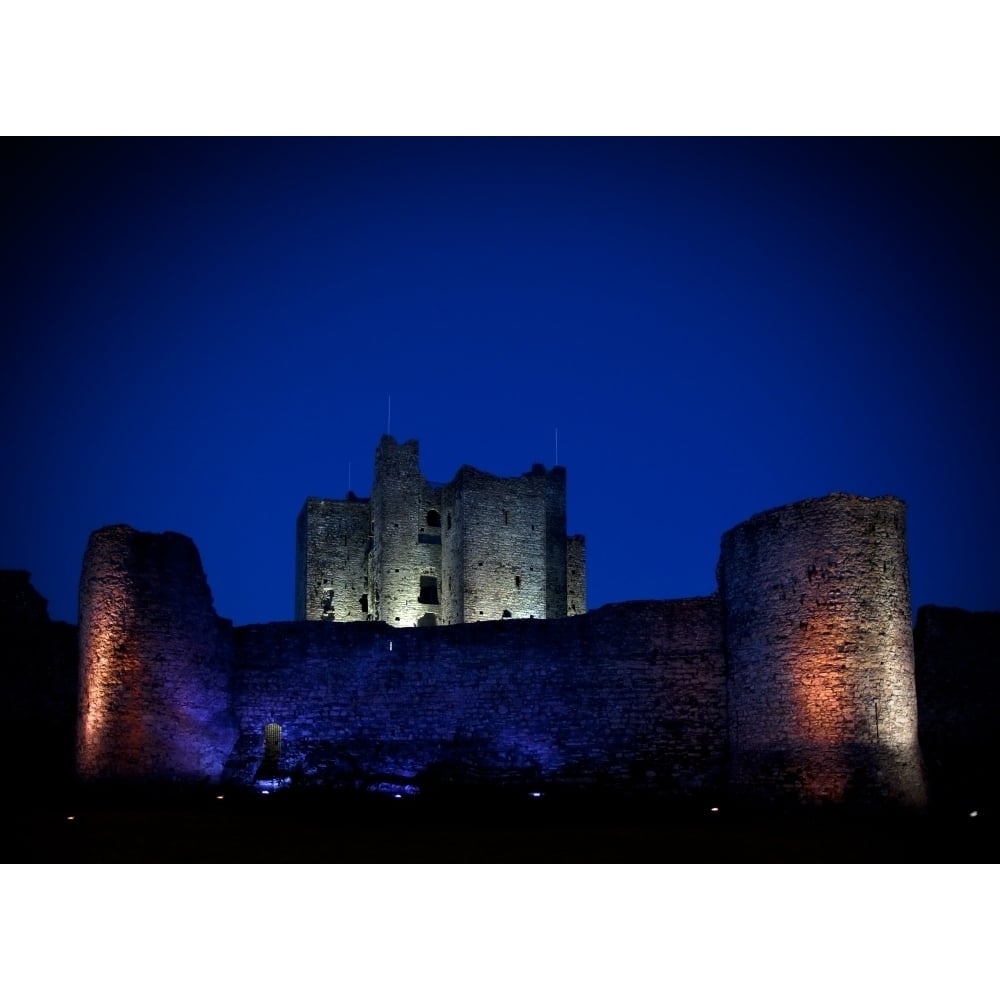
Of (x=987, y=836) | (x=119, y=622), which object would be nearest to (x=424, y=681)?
(x=119, y=622)

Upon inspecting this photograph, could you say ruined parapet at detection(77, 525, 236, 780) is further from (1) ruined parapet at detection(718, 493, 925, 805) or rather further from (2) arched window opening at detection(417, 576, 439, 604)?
(2) arched window opening at detection(417, 576, 439, 604)

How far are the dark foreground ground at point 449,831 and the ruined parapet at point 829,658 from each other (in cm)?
67

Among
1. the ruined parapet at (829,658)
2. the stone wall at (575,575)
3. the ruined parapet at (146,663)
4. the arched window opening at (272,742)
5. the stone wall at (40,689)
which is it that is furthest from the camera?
the stone wall at (575,575)

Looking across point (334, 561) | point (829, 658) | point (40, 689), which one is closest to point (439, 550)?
point (334, 561)

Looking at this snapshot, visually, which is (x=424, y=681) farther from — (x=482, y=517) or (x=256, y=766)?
(x=482, y=517)

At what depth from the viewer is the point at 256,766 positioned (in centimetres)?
2127

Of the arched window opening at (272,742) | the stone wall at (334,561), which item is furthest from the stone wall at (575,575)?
the arched window opening at (272,742)

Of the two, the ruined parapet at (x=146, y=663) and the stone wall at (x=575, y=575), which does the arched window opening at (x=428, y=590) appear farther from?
the ruined parapet at (x=146, y=663)

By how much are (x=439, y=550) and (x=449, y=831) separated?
2551 cm

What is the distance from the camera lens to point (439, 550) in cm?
4081

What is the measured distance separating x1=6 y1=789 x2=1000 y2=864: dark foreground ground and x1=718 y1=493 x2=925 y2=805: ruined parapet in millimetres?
666

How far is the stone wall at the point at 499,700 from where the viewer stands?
64.8 feet

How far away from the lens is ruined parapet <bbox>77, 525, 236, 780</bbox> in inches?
783

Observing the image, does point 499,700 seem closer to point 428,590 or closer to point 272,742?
point 272,742
